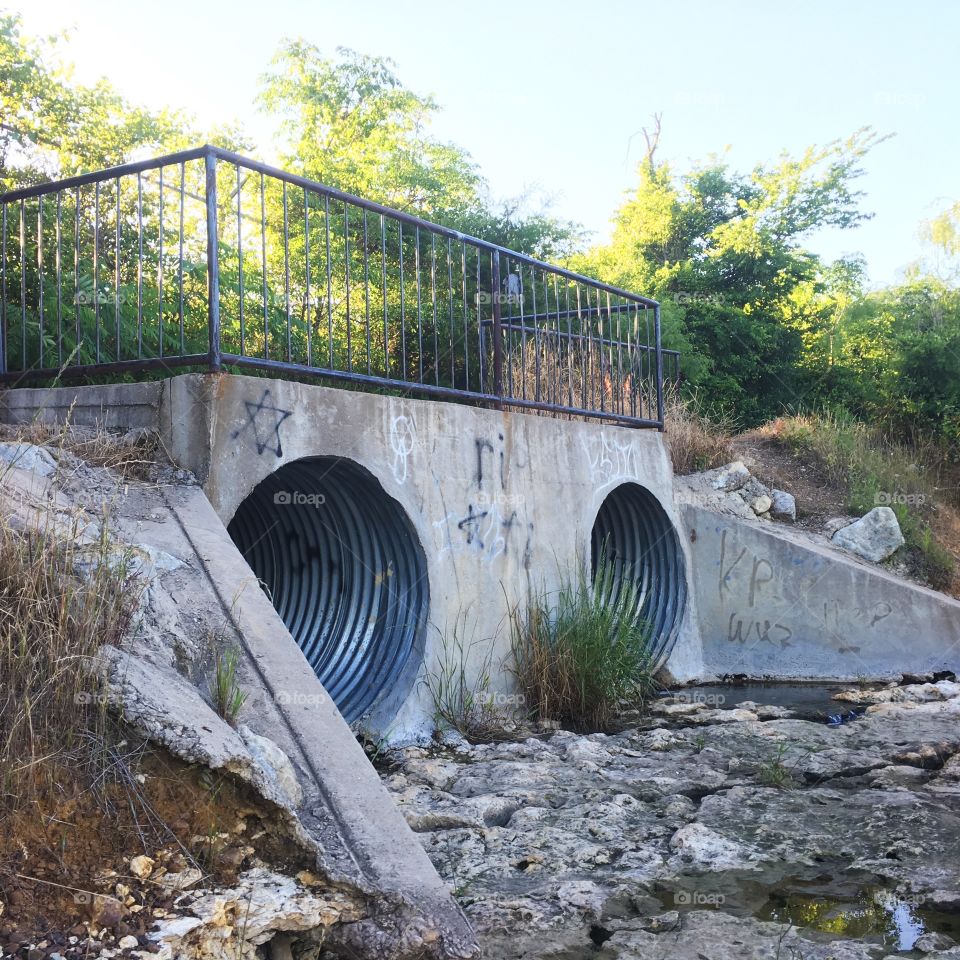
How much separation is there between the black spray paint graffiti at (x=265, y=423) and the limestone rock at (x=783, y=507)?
23.0 feet

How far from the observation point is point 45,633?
282 centimetres

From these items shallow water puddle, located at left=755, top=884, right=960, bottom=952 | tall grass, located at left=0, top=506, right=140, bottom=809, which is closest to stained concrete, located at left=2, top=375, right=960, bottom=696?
tall grass, located at left=0, top=506, right=140, bottom=809

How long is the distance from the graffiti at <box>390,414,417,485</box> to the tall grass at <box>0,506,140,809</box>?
297 centimetres

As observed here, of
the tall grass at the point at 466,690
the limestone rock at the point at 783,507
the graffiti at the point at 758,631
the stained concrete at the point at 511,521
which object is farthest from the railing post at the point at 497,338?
the limestone rock at the point at 783,507

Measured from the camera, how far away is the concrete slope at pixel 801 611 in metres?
9.11

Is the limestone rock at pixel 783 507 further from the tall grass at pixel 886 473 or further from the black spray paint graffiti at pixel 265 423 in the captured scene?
the black spray paint graffiti at pixel 265 423

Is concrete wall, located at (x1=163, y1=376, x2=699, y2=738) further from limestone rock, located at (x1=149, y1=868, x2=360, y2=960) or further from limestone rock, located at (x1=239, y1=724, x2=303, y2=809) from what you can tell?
limestone rock, located at (x1=149, y1=868, x2=360, y2=960)

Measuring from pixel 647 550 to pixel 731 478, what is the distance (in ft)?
5.46

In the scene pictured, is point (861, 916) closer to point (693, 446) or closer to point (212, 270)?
point (212, 270)

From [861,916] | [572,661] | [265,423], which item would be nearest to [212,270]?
[265,423]

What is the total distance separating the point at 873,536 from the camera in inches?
408

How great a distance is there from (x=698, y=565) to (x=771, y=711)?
7.85 feet

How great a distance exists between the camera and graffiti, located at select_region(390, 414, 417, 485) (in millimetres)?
6129

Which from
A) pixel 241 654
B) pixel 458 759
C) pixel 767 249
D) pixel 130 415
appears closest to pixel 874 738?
pixel 458 759
